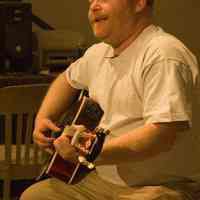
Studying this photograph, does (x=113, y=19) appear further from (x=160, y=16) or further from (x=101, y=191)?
(x=160, y=16)

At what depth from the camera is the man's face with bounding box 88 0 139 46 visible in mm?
1769

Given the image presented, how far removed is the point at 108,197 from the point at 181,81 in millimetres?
468

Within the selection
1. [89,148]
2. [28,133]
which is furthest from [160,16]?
[89,148]

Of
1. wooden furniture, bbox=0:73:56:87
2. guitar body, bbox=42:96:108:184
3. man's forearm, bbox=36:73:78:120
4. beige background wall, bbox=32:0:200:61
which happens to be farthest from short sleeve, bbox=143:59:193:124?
beige background wall, bbox=32:0:200:61

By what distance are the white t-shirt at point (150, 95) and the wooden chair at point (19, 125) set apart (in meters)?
0.38

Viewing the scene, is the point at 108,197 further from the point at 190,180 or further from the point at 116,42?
the point at 116,42

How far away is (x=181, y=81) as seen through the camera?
1.62 meters

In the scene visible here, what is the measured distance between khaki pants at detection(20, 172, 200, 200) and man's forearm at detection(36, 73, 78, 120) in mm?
255

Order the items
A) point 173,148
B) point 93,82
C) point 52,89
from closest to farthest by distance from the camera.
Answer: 1. point 173,148
2. point 93,82
3. point 52,89

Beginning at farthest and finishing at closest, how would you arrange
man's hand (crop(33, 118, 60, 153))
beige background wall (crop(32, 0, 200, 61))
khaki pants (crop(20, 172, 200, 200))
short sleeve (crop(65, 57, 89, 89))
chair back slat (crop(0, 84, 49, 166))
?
beige background wall (crop(32, 0, 200, 61))
chair back slat (crop(0, 84, 49, 166))
short sleeve (crop(65, 57, 89, 89))
man's hand (crop(33, 118, 60, 153))
khaki pants (crop(20, 172, 200, 200))

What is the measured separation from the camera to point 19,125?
2271 mm

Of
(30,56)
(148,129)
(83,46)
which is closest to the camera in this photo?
(148,129)

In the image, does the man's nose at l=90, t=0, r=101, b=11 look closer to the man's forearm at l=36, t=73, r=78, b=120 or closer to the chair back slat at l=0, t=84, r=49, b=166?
the man's forearm at l=36, t=73, r=78, b=120

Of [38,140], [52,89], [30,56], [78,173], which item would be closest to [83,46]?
[30,56]
